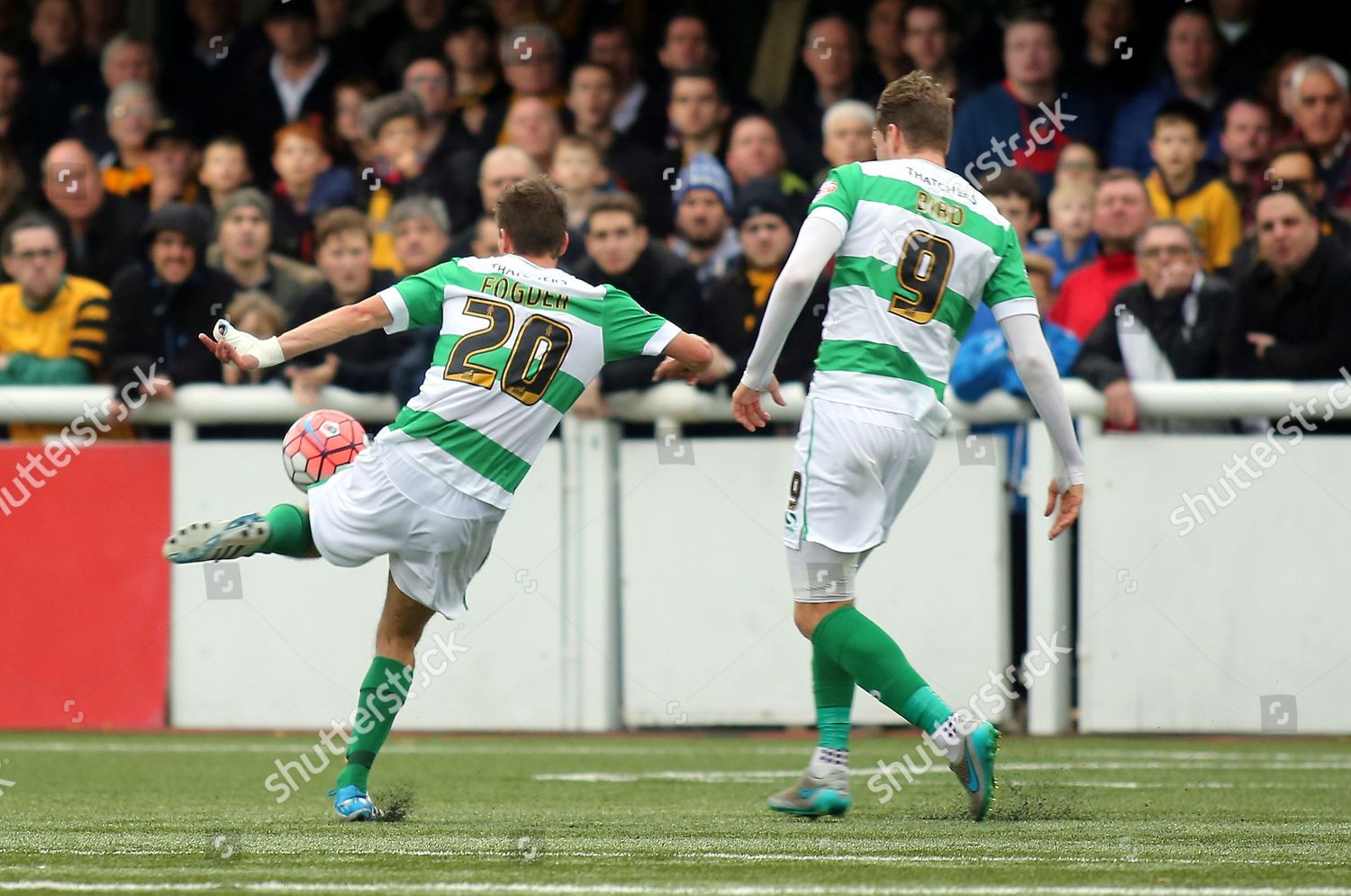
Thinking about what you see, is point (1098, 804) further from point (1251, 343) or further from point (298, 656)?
point (298, 656)

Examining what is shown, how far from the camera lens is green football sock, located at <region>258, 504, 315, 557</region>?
6.46m

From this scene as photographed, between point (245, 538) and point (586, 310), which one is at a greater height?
point (586, 310)

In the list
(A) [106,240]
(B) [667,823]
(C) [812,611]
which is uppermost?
(A) [106,240]

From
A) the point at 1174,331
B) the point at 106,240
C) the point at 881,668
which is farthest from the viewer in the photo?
the point at 106,240

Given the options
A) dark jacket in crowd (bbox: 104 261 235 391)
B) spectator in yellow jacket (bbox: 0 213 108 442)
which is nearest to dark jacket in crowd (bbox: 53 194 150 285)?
spectator in yellow jacket (bbox: 0 213 108 442)

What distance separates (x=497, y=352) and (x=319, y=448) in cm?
100

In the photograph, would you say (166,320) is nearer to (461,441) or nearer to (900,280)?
(461,441)

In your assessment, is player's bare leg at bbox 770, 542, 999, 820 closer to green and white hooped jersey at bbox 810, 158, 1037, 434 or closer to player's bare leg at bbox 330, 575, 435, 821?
green and white hooped jersey at bbox 810, 158, 1037, 434

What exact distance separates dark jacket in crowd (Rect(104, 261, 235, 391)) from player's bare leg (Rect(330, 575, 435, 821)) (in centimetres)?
400
